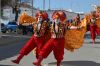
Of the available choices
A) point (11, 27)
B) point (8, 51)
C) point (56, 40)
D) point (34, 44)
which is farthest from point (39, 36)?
point (11, 27)

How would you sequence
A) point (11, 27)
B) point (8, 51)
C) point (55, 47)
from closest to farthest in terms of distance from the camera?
point (55, 47)
point (8, 51)
point (11, 27)

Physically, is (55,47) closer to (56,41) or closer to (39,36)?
(56,41)

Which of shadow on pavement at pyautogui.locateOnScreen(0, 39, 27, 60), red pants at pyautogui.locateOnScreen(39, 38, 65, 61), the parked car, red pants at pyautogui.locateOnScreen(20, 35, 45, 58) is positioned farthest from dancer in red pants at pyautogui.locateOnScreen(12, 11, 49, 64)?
the parked car

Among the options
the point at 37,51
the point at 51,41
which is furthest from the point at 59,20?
the point at 37,51

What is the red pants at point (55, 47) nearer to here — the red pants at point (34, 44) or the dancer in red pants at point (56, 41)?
the dancer in red pants at point (56, 41)

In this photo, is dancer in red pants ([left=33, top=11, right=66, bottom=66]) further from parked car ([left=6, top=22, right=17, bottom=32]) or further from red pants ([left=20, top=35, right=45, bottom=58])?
parked car ([left=6, top=22, right=17, bottom=32])

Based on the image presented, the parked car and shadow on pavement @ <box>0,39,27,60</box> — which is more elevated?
shadow on pavement @ <box>0,39,27,60</box>

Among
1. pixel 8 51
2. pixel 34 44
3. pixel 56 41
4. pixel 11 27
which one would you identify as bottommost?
pixel 11 27

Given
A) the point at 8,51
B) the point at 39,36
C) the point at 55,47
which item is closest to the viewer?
the point at 55,47

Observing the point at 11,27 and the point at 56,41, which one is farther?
the point at 11,27

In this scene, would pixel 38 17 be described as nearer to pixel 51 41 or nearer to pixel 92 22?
pixel 51 41

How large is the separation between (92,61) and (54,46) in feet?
12.3

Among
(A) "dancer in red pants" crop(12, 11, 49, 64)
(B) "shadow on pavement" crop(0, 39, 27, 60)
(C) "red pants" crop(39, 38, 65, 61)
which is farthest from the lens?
(B) "shadow on pavement" crop(0, 39, 27, 60)

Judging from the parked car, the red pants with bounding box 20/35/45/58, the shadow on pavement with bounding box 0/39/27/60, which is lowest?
the parked car
